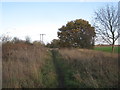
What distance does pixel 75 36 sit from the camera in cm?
3991

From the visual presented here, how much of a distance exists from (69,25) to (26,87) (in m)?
39.6

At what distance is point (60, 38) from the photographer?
4559 centimetres

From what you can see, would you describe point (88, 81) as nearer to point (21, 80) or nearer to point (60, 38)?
point (21, 80)

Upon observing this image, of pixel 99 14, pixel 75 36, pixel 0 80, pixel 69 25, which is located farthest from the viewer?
pixel 69 25

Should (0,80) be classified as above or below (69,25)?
below

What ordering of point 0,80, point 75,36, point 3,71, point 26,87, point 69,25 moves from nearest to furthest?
point 26,87 < point 0,80 < point 3,71 < point 75,36 < point 69,25

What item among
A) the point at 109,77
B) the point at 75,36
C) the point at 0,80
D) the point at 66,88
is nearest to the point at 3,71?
the point at 0,80

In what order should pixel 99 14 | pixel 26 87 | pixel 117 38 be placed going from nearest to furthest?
pixel 26 87 < pixel 117 38 < pixel 99 14

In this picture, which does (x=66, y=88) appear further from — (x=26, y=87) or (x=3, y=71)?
(x=3, y=71)

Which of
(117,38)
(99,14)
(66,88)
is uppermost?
(99,14)

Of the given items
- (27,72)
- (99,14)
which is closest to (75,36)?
(99,14)

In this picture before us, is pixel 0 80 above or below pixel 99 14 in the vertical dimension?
below

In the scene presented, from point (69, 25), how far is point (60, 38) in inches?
189

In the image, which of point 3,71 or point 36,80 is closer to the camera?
point 36,80
